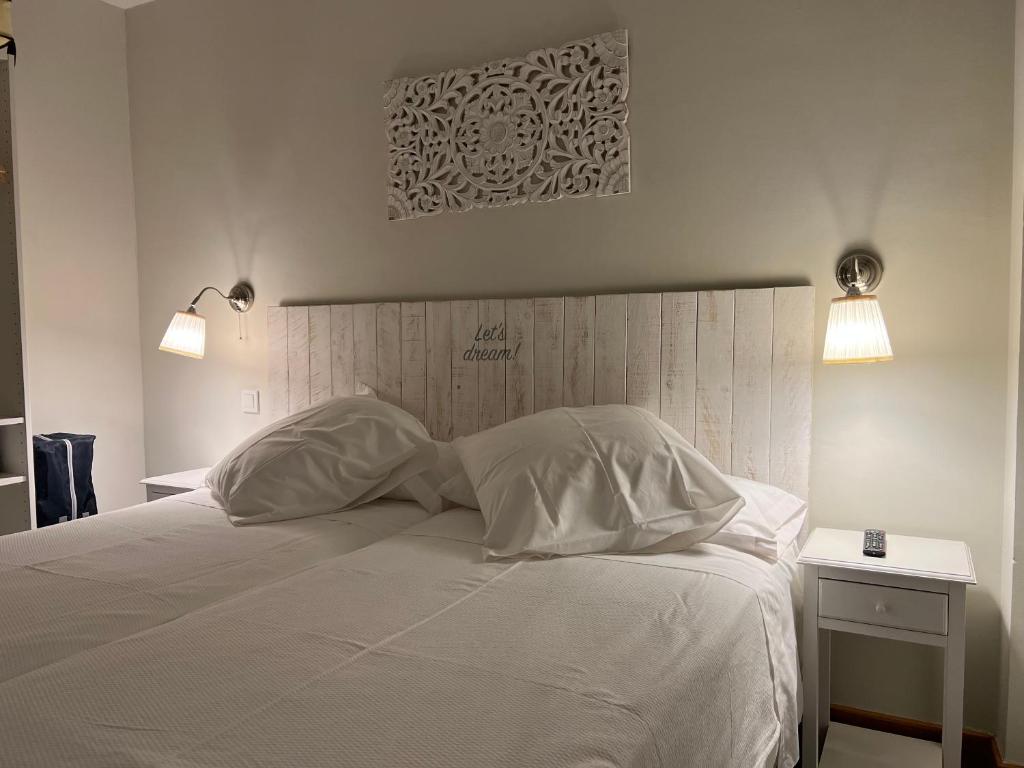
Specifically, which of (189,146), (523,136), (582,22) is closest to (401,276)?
(523,136)

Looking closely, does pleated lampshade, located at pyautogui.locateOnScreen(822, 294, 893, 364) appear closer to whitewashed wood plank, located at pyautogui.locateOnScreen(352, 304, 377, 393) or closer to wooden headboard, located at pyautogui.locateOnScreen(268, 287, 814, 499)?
wooden headboard, located at pyautogui.locateOnScreen(268, 287, 814, 499)

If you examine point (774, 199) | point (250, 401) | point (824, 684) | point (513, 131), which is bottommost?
point (824, 684)

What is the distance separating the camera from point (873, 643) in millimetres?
2139

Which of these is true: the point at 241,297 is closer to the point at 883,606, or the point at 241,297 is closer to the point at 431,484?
the point at 431,484

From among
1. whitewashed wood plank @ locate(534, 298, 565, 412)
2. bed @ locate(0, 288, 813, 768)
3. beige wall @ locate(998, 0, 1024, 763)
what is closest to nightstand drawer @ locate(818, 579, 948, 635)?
bed @ locate(0, 288, 813, 768)

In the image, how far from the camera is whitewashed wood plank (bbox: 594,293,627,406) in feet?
7.97

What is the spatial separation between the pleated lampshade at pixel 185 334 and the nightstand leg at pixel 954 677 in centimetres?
273

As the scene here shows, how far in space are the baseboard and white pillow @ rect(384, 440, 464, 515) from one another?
4.30ft

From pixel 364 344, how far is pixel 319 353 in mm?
236

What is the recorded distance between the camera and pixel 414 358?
283 cm

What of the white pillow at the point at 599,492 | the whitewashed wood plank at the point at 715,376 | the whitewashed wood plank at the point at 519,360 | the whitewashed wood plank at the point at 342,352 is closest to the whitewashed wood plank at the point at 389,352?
the whitewashed wood plank at the point at 342,352

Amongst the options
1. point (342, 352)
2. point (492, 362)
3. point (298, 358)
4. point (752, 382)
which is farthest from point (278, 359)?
point (752, 382)

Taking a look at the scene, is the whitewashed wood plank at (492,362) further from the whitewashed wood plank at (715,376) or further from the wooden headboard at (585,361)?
the whitewashed wood plank at (715,376)

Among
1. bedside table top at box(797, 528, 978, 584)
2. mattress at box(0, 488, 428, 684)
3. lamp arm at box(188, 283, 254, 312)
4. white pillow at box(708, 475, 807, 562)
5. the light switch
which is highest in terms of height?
lamp arm at box(188, 283, 254, 312)
